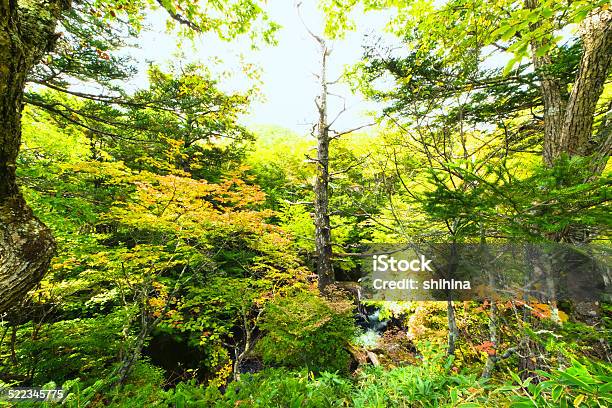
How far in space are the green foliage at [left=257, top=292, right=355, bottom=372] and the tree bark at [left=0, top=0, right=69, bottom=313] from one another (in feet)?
13.7

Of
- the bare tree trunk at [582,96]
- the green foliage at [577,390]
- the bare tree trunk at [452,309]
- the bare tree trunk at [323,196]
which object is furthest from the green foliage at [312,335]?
the bare tree trunk at [582,96]

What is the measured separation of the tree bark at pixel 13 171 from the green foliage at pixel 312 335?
4186mm

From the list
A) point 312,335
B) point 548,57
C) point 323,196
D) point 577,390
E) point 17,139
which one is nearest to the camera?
point 577,390

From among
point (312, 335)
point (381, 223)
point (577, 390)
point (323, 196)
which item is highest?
point (323, 196)

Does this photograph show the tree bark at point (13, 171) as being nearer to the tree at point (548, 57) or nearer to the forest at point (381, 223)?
the forest at point (381, 223)

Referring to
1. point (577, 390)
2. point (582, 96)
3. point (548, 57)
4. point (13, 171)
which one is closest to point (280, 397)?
point (577, 390)

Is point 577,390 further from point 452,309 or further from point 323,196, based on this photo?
point 323,196

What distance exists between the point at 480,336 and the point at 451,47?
5.07 meters

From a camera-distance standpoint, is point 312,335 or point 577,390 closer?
point 577,390

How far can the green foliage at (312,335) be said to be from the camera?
510 centimetres

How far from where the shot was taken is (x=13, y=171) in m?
1.98

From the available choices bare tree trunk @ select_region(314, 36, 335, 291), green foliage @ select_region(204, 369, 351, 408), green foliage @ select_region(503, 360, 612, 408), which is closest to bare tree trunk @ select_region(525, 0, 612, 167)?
green foliage @ select_region(503, 360, 612, 408)

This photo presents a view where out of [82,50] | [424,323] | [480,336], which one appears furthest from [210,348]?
[82,50]

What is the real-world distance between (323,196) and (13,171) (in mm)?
5980
